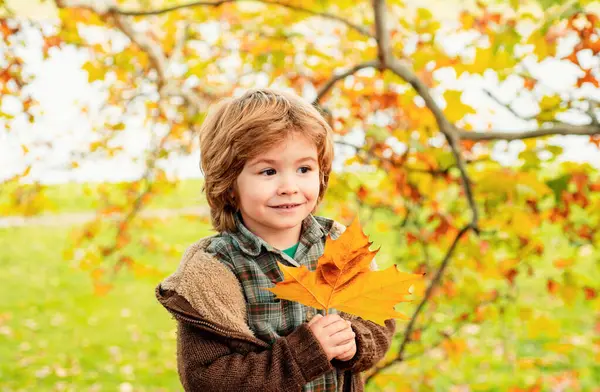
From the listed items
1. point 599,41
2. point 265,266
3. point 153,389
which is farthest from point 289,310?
point 153,389

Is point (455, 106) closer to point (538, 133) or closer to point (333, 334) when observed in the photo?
point (538, 133)

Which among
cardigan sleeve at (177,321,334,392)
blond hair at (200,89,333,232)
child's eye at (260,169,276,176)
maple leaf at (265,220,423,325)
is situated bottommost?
cardigan sleeve at (177,321,334,392)

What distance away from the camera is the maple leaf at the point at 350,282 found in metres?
1.15

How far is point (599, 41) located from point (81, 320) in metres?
5.20

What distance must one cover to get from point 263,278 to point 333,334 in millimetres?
190

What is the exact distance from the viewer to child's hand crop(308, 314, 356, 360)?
1.35 meters

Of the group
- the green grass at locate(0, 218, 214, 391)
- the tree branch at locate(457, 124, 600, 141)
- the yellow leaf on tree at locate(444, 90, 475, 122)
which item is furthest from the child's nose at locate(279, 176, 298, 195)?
the green grass at locate(0, 218, 214, 391)

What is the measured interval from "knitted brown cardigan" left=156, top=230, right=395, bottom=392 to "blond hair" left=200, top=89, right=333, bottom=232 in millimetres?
178

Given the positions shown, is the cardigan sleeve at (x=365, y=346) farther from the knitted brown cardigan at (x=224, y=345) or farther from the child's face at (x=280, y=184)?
the child's face at (x=280, y=184)

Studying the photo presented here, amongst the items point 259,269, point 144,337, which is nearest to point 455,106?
point 259,269

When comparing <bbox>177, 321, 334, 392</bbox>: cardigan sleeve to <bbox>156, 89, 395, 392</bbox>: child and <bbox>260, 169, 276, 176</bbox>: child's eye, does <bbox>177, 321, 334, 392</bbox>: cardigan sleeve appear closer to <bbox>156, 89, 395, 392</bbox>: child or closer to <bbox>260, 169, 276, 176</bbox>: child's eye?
<bbox>156, 89, 395, 392</bbox>: child

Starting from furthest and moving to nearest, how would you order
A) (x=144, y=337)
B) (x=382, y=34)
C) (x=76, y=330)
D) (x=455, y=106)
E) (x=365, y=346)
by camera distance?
(x=76, y=330)
(x=144, y=337)
(x=455, y=106)
(x=382, y=34)
(x=365, y=346)

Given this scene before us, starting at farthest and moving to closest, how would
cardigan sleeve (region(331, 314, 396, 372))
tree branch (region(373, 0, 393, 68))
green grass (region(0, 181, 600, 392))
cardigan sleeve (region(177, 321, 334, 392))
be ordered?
green grass (region(0, 181, 600, 392))
tree branch (region(373, 0, 393, 68))
cardigan sleeve (region(331, 314, 396, 372))
cardigan sleeve (region(177, 321, 334, 392))

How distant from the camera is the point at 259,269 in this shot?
1.43m
